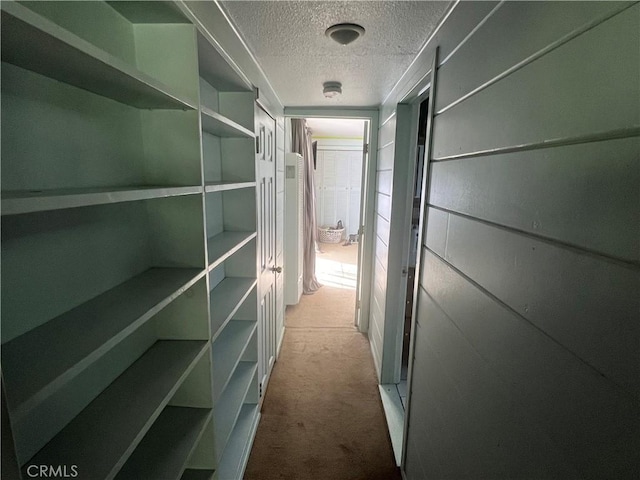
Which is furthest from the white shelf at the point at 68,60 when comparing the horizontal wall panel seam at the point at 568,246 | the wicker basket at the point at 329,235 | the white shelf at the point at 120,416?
the wicker basket at the point at 329,235

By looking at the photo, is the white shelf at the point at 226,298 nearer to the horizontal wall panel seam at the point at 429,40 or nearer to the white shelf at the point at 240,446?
the white shelf at the point at 240,446

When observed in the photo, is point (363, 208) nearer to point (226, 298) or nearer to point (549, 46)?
point (226, 298)

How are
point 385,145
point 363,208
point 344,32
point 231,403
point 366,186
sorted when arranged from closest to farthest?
point 344,32 < point 231,403 < point 385,145 < point 366,186 < point 363,208

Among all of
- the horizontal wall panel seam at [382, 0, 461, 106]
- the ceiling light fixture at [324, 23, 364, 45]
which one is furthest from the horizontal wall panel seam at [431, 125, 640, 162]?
the ceiling light fixture at [324, 23, 364, 45]

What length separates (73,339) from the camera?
2.15 feet

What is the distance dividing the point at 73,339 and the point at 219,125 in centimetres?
95

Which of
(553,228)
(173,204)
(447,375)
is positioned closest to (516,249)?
(553,228)

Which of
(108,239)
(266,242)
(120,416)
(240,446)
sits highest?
(108,239)

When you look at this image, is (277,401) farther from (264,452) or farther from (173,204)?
(173,204)

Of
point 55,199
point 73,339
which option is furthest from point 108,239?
point 55,199

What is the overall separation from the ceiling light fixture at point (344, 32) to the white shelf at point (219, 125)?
56cm

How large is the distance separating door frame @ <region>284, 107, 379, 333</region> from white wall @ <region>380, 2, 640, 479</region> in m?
1.70

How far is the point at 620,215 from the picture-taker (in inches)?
18.7

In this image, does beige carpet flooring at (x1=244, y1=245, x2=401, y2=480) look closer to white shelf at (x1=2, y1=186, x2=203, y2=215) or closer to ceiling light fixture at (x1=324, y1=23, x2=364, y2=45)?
white shelf at (x1=2, y1=186, x2=203, y2=215)
